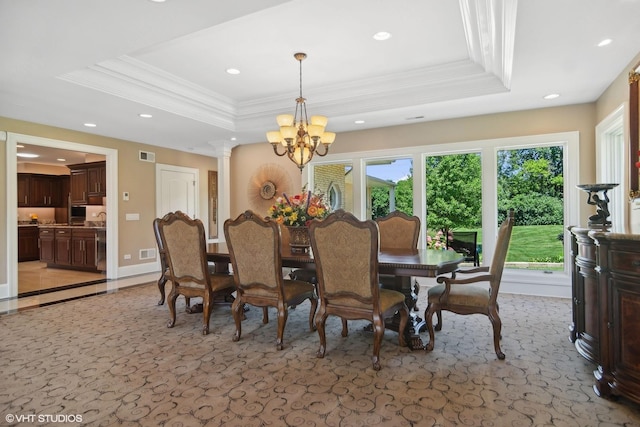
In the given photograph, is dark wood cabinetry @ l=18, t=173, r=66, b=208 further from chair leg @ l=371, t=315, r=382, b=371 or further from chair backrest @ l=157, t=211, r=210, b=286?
chair leg @ l=371, t=315, r=382, b=371

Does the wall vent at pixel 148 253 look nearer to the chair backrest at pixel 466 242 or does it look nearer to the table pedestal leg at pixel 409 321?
the table pedestal leg at pixel 409 321

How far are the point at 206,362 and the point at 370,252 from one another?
1454 millimetres

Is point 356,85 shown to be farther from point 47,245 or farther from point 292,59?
point 47,245

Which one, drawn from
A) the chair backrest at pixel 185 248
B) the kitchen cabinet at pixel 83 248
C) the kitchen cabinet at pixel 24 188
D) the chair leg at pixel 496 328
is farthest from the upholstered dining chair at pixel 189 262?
the kitchen cabinet at pixel 24 188

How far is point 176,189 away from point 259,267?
200 inches

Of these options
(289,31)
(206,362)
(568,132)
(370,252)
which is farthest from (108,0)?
(568,132)

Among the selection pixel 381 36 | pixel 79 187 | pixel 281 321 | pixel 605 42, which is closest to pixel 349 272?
pixel 281 321

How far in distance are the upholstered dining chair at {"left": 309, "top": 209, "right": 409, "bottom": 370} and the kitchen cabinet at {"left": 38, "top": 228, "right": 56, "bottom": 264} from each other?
23.7 feet

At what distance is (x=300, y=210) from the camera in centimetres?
331

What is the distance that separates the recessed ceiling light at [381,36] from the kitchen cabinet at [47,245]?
751 cm

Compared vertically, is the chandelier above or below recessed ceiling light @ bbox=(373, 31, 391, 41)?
below

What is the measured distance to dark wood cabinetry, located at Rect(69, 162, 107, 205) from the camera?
7.08 metres

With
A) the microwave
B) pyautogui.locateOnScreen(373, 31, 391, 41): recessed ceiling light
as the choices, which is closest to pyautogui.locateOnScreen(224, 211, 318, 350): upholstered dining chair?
pyautogui.locateOnScreen(373, 31, 391, 41): recessed ceiling light

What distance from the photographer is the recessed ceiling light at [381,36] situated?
3.27m
